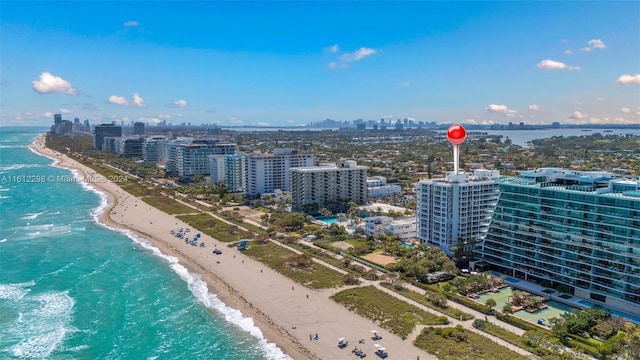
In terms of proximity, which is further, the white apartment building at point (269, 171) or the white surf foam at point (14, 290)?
the white apartment building at point (269, 171)

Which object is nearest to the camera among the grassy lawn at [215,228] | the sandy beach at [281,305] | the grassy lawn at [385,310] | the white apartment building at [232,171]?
the sandy beach at [281,305]

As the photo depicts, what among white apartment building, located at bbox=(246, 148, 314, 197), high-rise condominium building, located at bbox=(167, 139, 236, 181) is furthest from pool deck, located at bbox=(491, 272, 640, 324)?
high-rise condominium building, located at bbox=(167, 139, 236, 181)

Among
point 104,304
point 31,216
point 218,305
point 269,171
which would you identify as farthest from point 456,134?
point 31,216

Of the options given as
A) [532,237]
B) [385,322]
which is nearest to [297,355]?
[385,322]

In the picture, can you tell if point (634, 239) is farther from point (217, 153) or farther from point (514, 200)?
point (217, 153)

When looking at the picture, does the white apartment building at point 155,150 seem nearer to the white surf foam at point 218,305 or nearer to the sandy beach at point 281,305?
the sandy beach at point 281,305

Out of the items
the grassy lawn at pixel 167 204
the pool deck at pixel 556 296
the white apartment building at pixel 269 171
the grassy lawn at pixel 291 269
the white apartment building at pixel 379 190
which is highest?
the white apartment building at pixel 269 171

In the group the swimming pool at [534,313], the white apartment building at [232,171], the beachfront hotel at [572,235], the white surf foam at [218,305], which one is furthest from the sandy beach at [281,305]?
the white apartment building at [232,171]
